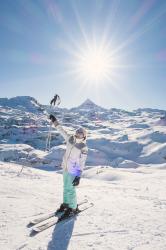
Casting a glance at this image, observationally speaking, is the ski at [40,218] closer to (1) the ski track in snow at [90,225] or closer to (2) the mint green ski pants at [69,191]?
(1) the ski track in snow at [90,225]

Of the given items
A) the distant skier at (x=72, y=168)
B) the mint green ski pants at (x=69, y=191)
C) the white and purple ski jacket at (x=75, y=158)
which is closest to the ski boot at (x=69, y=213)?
the distant skier at (x=72, y=168)

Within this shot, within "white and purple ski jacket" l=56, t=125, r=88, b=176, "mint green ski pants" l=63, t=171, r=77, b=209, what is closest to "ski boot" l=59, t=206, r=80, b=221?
"mint green ski pants" l=63, t=171, r=77, b=209

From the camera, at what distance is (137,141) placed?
645 ft

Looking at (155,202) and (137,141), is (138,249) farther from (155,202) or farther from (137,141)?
(137,141)

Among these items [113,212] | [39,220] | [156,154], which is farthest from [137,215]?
[156,154]

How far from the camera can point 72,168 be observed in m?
7.91

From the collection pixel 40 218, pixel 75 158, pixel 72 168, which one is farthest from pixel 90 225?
pixel 75 158

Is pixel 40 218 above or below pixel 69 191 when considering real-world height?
below

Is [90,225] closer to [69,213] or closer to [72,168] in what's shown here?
[69,213]

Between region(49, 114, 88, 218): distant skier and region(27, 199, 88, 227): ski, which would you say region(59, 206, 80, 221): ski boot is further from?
region(27, 199, 88, 227): ski

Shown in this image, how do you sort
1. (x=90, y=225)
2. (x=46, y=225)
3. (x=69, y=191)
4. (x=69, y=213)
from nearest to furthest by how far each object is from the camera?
(x=46, y=225) < (x=90, y=225) < (x=69, y=213) < (x=69, y=191)

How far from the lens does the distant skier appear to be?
7773mm

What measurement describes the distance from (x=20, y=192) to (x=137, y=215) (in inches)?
164

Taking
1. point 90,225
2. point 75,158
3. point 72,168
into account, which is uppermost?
point 75,158
